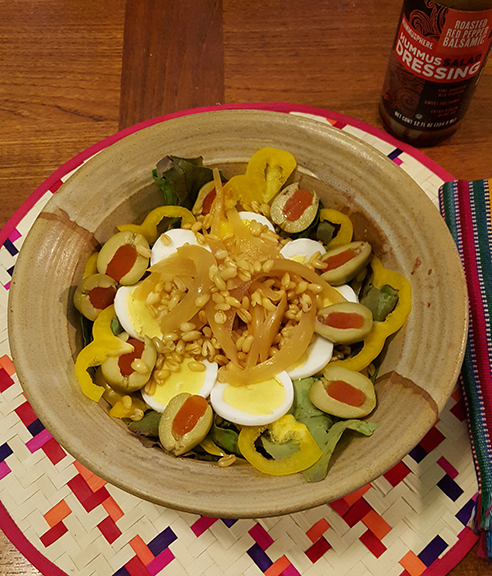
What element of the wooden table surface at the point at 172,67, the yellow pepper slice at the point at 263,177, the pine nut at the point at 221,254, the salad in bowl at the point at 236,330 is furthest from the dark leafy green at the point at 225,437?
the wooden table surface at the point at 172,67

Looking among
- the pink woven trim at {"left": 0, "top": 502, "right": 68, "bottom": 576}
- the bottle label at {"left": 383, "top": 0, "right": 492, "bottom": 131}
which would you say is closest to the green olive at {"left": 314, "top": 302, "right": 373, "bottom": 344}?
the bottle label at {"left": 383, "top": 0, "right": 492, "bottom": 131}

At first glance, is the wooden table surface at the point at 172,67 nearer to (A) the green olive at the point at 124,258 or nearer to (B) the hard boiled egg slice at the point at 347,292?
(A) the green olive at the point at 124,258

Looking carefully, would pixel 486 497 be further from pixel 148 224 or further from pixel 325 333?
pixel 148 224

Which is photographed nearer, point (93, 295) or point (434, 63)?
point (93, 295)

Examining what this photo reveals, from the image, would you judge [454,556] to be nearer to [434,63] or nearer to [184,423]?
[184,423]

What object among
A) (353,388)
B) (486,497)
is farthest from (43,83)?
(486,497)

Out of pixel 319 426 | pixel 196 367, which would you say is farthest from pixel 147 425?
pixel 319 426
